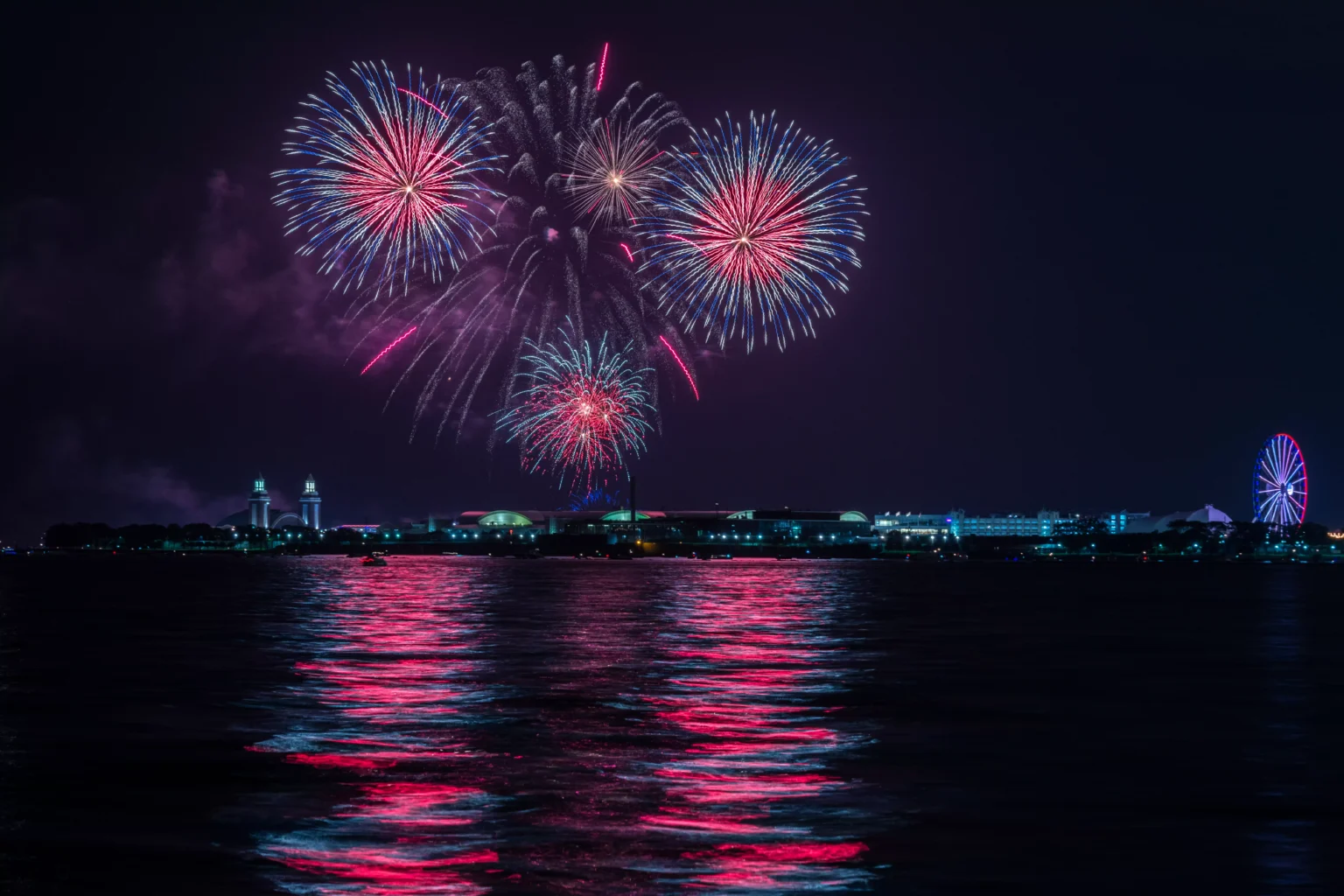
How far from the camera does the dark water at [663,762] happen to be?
17.5m

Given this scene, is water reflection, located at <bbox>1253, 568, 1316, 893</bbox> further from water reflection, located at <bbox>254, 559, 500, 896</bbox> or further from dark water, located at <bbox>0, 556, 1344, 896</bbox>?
water reflection, located at <bbox>254, 559, 500, 896</bbox>

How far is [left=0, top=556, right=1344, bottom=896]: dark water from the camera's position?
17469mm

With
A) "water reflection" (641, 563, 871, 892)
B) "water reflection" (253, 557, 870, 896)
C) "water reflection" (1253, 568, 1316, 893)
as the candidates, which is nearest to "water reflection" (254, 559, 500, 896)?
Result: "water reflection" (253, 557, 870, 896)

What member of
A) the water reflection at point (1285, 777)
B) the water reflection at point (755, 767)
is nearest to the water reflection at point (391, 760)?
the water reflection at point (755, 767)

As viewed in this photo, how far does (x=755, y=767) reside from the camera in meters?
24.7

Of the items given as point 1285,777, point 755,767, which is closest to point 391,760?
point 755,767

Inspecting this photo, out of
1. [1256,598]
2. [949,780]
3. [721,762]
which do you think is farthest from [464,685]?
[1256,598]

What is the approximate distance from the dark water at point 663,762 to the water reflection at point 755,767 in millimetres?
94

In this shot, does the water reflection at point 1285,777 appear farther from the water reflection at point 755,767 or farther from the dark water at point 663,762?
the water reflection at point 755,767

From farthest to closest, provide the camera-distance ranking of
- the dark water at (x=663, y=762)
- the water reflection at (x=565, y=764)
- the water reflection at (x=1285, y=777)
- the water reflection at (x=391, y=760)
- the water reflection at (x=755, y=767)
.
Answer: the water reflection at (x=1285, y=777) → the dark water at (x=663, y=762) → the water reflection at (x=755, y=767) → the water reflection at (x=565, y=764) → the water reflection at (x=391, y=760)

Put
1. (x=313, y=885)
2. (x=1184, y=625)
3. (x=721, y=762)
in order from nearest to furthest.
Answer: (x=313, y=885) < (x=721, y=762) < (x=1184, y=625)

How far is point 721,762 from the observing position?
2531cm

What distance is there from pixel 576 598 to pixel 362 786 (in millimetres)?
69280

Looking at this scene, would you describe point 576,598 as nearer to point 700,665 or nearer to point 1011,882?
point 700,665
